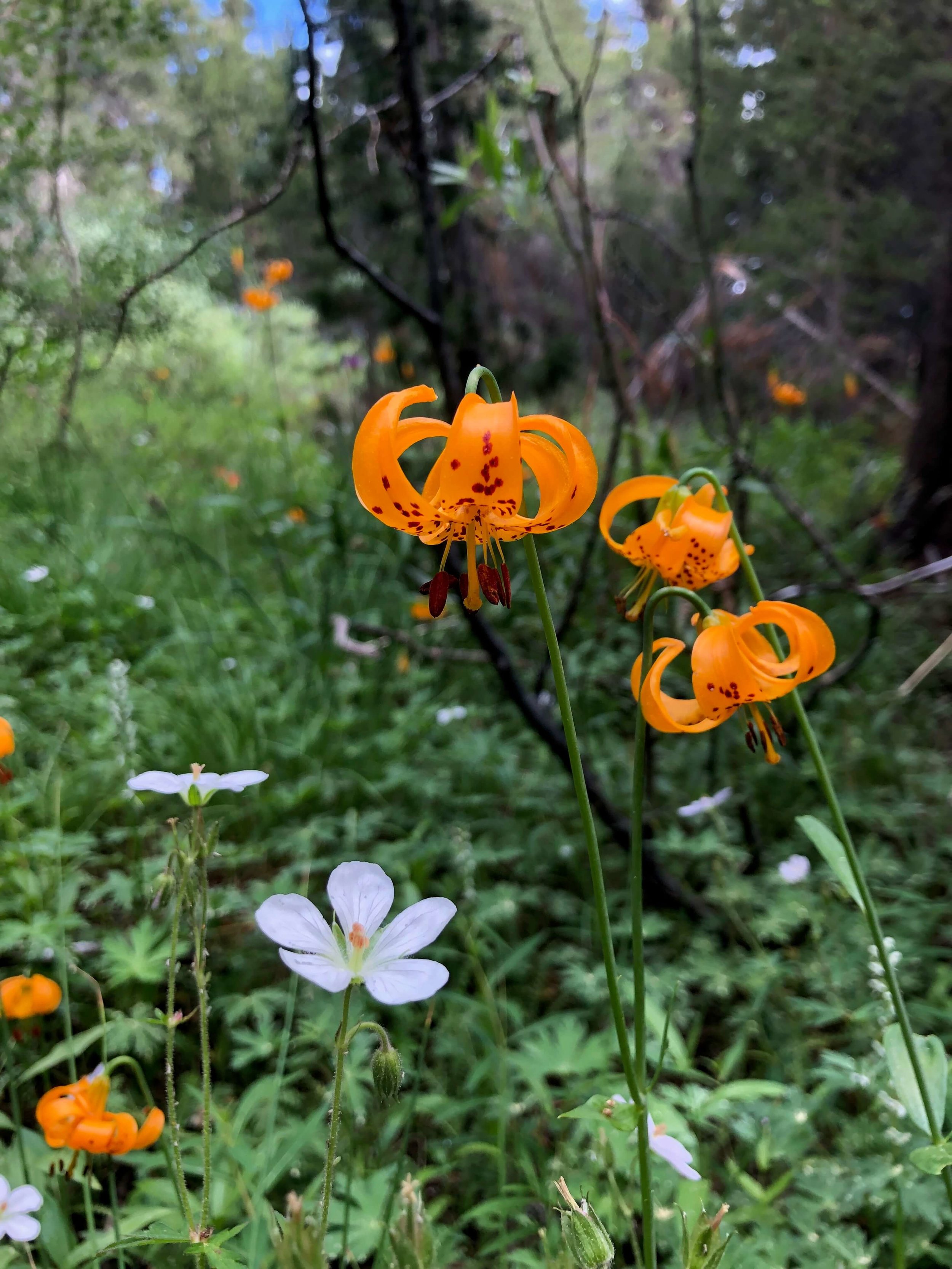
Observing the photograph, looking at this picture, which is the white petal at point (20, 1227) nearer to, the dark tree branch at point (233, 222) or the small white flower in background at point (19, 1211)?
the small white flower in background at point (19, 1211)

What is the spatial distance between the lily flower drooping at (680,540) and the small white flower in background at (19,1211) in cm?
66

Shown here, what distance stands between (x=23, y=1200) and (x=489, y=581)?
1.94 ft

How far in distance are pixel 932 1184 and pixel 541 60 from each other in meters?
3.87

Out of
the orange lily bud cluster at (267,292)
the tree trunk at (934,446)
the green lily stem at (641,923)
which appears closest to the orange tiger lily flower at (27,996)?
the green lily stem at (641,923)

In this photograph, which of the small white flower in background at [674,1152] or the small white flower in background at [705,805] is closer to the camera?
the small white flower in background at [674,1152]

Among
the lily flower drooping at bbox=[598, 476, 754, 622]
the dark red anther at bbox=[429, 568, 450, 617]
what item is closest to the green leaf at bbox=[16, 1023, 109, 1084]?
the dark red anther at bbox=[429, 568, 450, 617]

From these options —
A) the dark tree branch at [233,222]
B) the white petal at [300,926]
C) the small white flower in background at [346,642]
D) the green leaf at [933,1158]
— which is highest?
the dark tree branch at [233,222]

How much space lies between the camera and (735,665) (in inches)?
23.0

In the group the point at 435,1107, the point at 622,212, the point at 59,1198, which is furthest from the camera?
the point at 622,212

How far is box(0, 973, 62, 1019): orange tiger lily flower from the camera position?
2.80 feet

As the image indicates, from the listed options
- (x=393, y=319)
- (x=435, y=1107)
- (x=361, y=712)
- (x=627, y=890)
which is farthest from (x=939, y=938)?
(x=393, y=319)

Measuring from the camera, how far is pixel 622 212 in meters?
1.81

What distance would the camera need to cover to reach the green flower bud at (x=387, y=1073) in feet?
1.45

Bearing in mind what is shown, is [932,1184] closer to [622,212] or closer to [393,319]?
[622,212]
